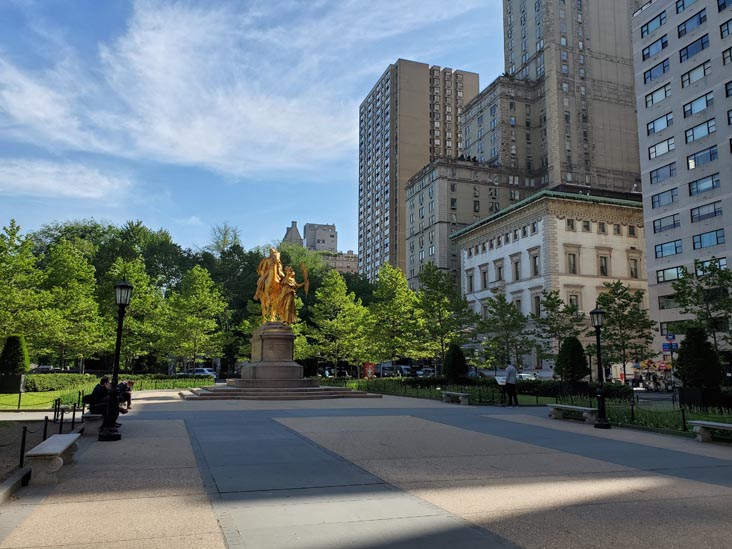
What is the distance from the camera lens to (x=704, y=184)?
5216cm

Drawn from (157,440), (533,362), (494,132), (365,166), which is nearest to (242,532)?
(157,440)

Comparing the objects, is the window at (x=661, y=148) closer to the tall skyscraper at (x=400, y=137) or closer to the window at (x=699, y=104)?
the window at (x=699, y=104)

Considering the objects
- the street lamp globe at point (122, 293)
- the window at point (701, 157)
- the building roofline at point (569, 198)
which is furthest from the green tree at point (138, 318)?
the window at point (701, 157)

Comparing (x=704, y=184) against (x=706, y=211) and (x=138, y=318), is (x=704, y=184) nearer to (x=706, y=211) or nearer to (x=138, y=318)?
(x=706, y=211)

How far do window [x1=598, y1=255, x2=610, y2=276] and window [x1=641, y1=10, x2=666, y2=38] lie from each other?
81.0 ft

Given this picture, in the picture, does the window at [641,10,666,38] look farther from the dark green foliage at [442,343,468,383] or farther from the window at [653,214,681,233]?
the dark green foliage at [442,343,468,383]

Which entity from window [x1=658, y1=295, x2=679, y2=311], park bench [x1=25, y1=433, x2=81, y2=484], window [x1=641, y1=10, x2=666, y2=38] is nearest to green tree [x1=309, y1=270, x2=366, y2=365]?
window [x1=658, y1=295, x2=679, y2=311]

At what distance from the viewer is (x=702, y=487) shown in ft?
28.3

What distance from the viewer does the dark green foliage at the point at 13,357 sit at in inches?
1169

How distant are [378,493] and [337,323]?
39.4 metres

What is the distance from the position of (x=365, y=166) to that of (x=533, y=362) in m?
88.4

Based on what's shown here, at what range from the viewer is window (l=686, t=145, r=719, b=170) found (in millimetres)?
51162

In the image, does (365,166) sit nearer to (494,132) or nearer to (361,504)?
(494,132)

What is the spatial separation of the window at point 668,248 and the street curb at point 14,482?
57.5 metres
